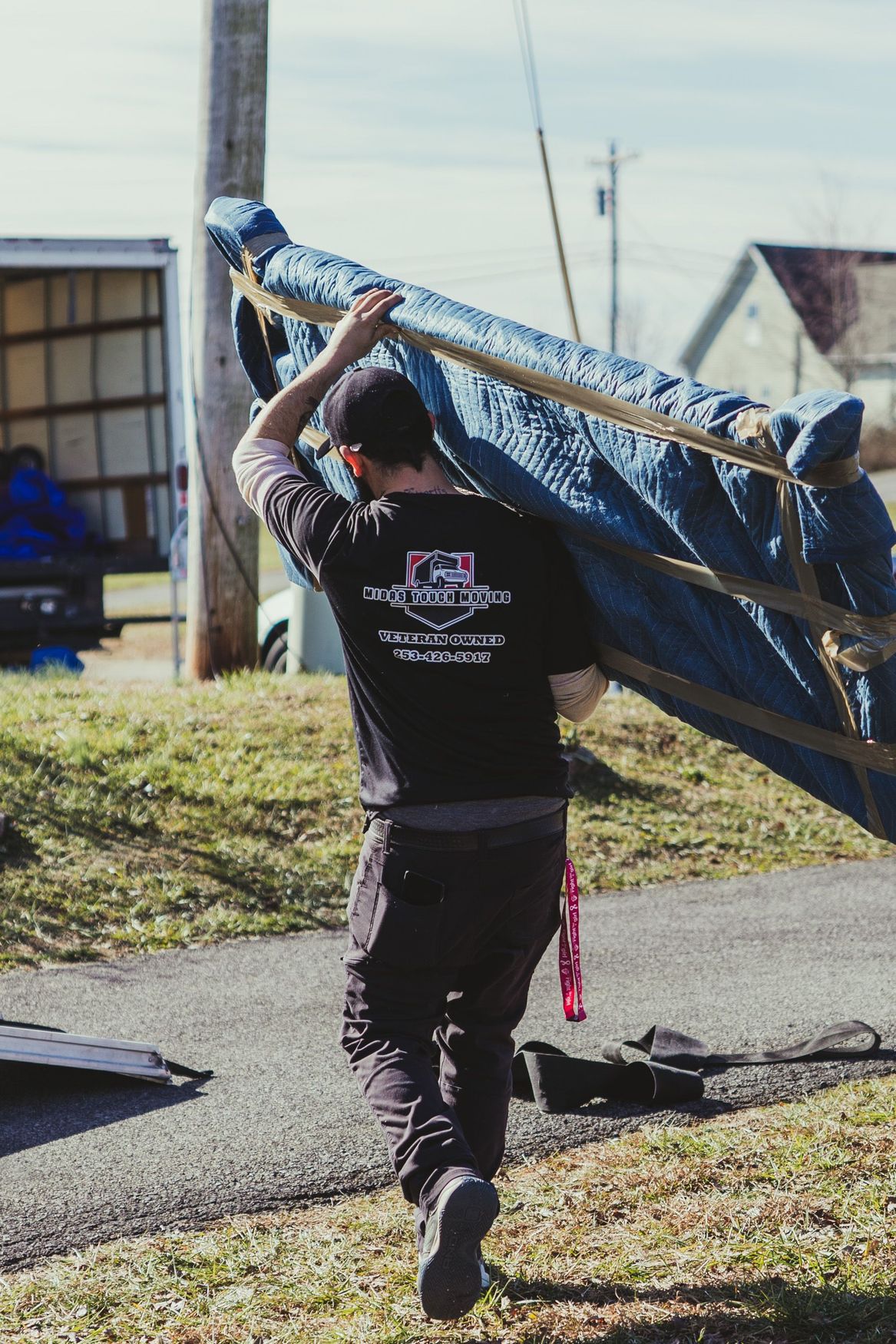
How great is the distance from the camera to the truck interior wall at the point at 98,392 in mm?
13000

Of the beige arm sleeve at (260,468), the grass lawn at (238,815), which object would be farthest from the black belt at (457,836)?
the grass lawn at (238,815)

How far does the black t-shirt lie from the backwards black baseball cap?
0.12m

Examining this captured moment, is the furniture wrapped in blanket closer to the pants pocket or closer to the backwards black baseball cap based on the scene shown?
the backwards black baseball cap

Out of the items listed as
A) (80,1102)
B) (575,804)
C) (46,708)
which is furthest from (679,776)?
(80,1102)

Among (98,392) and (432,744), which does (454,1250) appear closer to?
(432,744)

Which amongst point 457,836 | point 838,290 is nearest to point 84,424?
point 457,836

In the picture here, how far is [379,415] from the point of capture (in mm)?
3154

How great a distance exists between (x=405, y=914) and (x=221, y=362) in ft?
22.8

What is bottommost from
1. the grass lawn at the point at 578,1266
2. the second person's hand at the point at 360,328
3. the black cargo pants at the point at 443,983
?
the grass lawn at the point at 578,1266

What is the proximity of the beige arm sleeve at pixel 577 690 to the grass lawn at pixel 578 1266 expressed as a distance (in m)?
1.32

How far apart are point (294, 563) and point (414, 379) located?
22.7 inches

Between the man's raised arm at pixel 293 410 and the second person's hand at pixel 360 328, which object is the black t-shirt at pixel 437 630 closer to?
the man's raised arm at pixel 293 410

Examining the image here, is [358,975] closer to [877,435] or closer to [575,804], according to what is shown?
[575,804]

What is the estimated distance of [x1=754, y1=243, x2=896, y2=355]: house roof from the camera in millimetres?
47781
